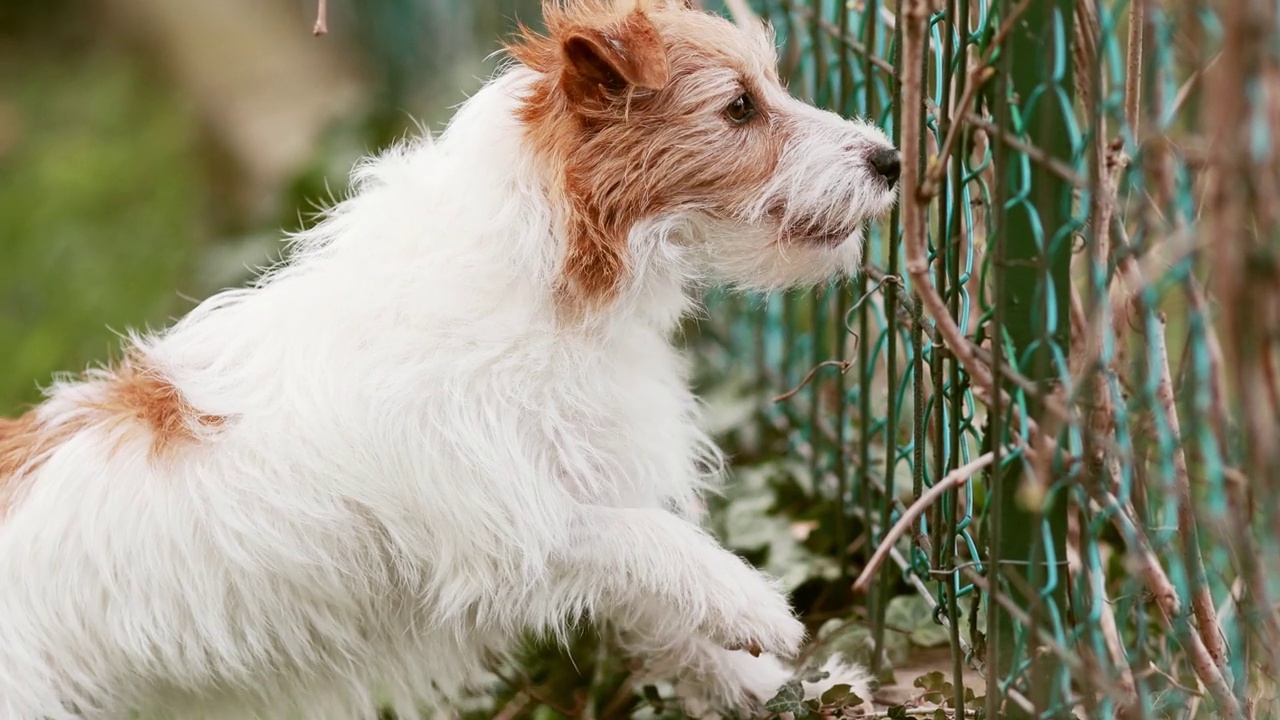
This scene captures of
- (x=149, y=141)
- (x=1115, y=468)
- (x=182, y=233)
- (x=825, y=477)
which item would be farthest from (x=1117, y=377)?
(x=149, y=141)

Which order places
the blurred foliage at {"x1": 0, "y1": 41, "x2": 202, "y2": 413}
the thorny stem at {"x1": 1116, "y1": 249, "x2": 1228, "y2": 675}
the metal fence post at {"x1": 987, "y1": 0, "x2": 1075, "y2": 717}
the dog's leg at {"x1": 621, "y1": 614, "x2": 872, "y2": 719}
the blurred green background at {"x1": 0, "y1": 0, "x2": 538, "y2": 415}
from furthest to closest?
1. the blurred green background at {"x1": 0, "y1": 0, "x2": 538, "y2": 415}
2. the blurred foliage at {"x1": 0, "y1": 41, "x2": 202, "y2": 413}
3. the dog's leg at {"x1": 621, "y1": 614, "x2": 872, "y2": 719}
4. the thorny stem at {"x1": 1116, "y1": 249, "x2": 1228, "y2": 675}
5. the metal fence post at {"x1": 987, "y1": 0, "x2": 1075, "y2": 717}

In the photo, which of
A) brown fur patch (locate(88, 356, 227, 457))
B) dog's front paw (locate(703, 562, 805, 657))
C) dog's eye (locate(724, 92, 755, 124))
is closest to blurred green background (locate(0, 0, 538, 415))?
brown fur patch (locate(88, 356, 227, 457))

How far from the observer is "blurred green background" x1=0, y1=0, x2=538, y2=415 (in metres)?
5.80

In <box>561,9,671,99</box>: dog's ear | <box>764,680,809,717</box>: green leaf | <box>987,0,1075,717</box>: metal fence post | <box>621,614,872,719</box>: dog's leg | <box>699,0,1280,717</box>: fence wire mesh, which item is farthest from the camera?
<box>621,614,872,719</box>: dog's leg

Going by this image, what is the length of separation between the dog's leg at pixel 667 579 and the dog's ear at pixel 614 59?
2.59 feet

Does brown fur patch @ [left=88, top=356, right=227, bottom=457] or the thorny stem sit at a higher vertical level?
brown fur patch @ [left=88, top=356, right=227, bottom=457]

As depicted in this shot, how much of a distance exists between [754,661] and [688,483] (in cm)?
46

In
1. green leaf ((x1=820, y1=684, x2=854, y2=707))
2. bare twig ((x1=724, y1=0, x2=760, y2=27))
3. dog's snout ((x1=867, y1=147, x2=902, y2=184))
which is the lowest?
green leaf ((x1=820, y1=684, x2=854, y2=707))

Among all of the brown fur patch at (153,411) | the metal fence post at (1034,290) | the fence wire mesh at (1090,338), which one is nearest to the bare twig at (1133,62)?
the fence wire mesh at (1090,338)

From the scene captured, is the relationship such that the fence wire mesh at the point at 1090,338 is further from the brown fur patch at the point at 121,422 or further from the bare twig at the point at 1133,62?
the brown fur patch at the point at 121,422

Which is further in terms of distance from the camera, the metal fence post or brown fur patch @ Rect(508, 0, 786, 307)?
brown fur patch @ Rect(508, 0, 786, 307)

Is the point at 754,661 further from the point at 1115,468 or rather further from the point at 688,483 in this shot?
the point at 1115,468

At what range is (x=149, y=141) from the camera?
7352mm

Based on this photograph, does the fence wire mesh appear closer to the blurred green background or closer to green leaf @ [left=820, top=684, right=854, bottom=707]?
green leaf @ [left=820, top=684, right=854, bottom=707]
